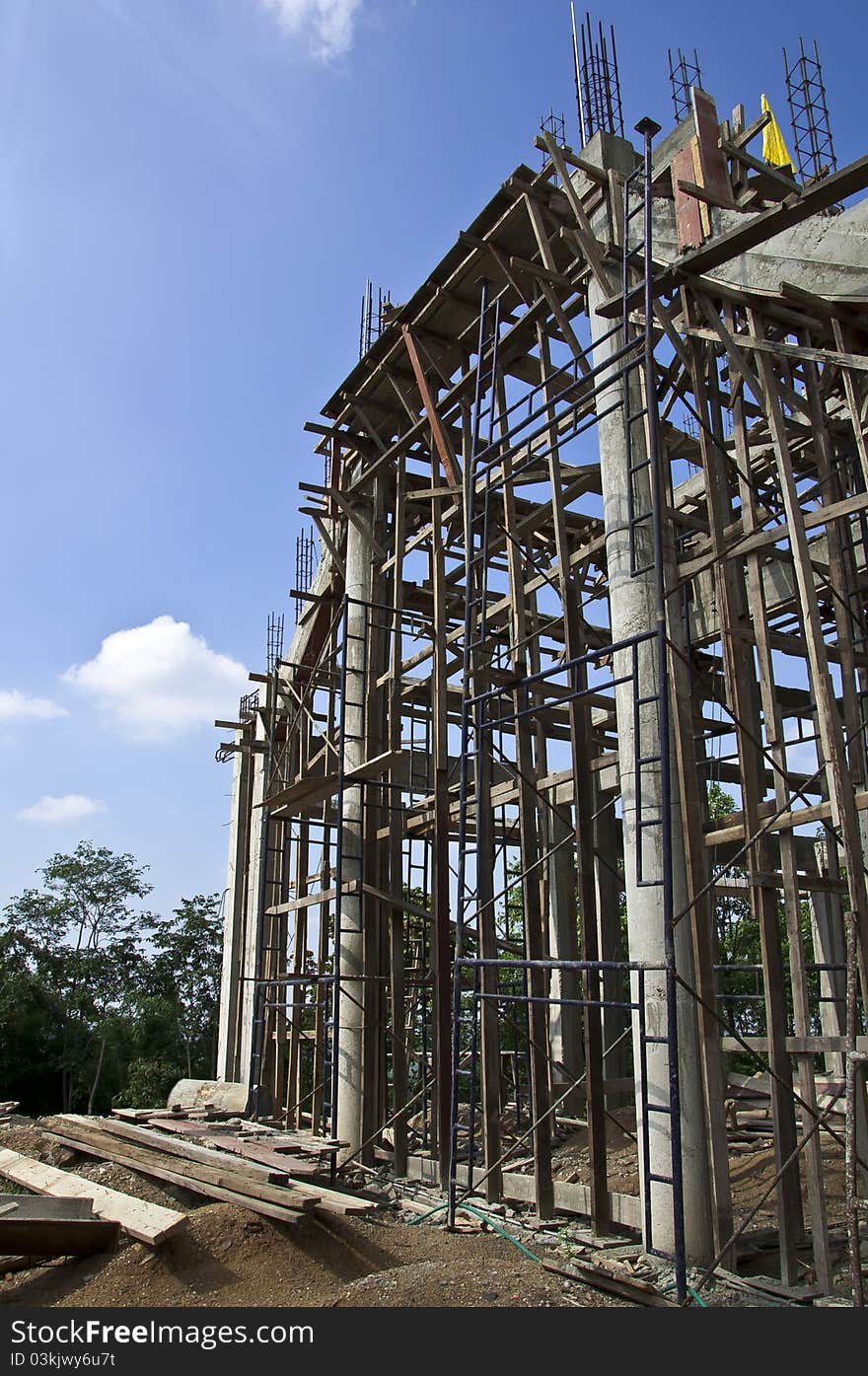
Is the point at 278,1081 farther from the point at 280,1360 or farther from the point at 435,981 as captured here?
the point at 280,1360

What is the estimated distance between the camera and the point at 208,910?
42344 millimetres

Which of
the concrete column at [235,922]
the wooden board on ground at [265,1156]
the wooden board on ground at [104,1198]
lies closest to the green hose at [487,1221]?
the wooden board on ground at [265,1156]

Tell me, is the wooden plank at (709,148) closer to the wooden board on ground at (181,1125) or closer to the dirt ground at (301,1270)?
the dirt ground at (301,1270)

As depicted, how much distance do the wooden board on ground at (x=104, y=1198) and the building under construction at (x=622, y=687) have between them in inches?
107

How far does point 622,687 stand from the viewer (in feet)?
31.7

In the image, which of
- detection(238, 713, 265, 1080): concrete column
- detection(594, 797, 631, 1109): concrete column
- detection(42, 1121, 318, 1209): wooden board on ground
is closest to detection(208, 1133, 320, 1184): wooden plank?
detection(42, 1121, 318, 1209): wooden board on ground

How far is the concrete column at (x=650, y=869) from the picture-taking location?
8.19 metres

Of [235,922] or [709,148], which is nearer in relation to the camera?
[709,148]

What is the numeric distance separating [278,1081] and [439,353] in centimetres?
1349

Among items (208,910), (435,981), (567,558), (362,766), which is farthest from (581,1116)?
(208,910)

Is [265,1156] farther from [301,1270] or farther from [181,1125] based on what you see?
[301,1270]

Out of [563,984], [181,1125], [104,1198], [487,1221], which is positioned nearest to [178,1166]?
[104,1198]

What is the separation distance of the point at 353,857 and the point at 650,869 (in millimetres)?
6489

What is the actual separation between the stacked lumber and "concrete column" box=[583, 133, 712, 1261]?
10.8 ft
